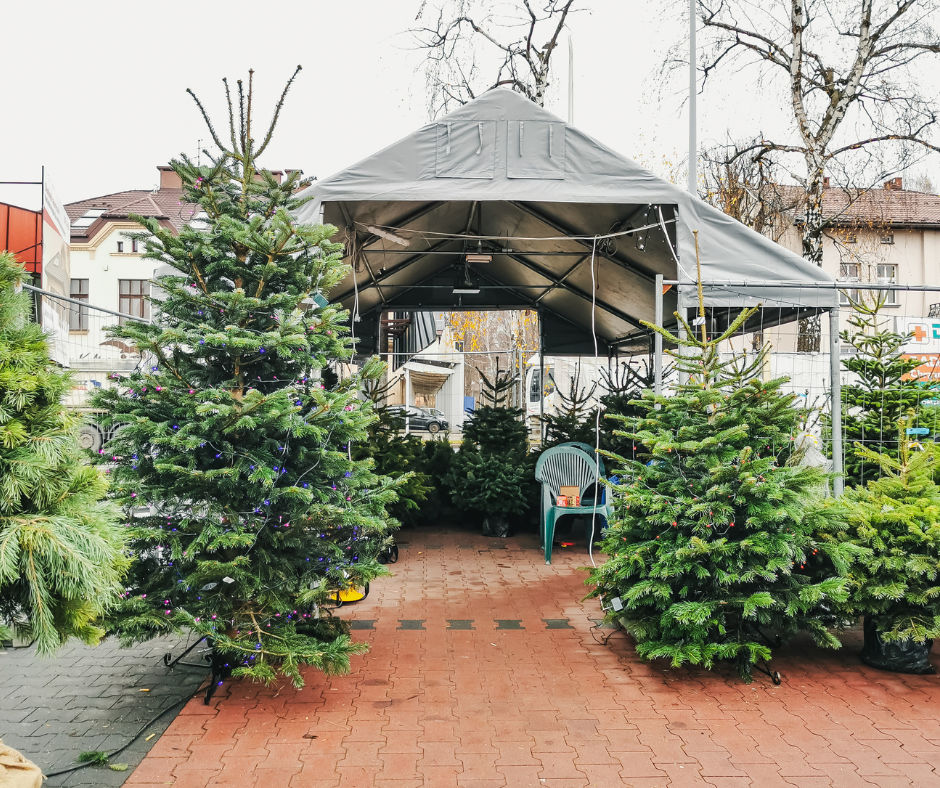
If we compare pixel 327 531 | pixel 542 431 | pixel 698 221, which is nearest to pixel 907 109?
pixel 542 431

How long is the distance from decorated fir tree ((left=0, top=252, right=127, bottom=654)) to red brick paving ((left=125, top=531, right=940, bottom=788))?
124cm

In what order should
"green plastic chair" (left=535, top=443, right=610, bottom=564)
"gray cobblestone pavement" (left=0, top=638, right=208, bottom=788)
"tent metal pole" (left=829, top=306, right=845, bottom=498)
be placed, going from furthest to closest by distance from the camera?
"green plastic chair" (left=535, top=443, right=610, bottom=564)
"tent metal pole" (left=829, top=306, right=845, bottom=498)
"gray cobblestone pavement" (left=0, top=638, right=208, bottom=788)

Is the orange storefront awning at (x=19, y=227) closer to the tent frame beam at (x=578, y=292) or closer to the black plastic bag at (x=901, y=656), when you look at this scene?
the tent frame beam at (x=578, y=292)

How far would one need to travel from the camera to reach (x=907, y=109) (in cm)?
1341

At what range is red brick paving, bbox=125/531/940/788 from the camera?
129 inches

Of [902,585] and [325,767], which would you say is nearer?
[325,767]

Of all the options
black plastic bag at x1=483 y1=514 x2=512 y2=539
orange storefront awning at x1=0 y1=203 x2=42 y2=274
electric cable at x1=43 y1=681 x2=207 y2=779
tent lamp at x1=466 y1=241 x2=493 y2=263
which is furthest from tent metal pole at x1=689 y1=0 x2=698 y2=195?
orange storefront awning at x1=0 y1=203 x2=42 y2=274

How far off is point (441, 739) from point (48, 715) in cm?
212

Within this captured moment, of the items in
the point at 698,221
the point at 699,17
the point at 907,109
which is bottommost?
the point at 698,221

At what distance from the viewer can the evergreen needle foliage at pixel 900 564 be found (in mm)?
4230

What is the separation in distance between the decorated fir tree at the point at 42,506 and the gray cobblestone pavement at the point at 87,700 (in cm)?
123

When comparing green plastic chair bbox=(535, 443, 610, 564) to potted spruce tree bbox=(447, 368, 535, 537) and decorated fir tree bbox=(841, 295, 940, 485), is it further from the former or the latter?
decorated fir tree bbox=(841, 295, 940, 485)

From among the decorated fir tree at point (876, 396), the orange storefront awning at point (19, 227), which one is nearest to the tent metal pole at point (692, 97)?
the decorated fir tree at point (876, 396)

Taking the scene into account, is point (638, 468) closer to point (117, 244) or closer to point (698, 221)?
point (698, 221)
